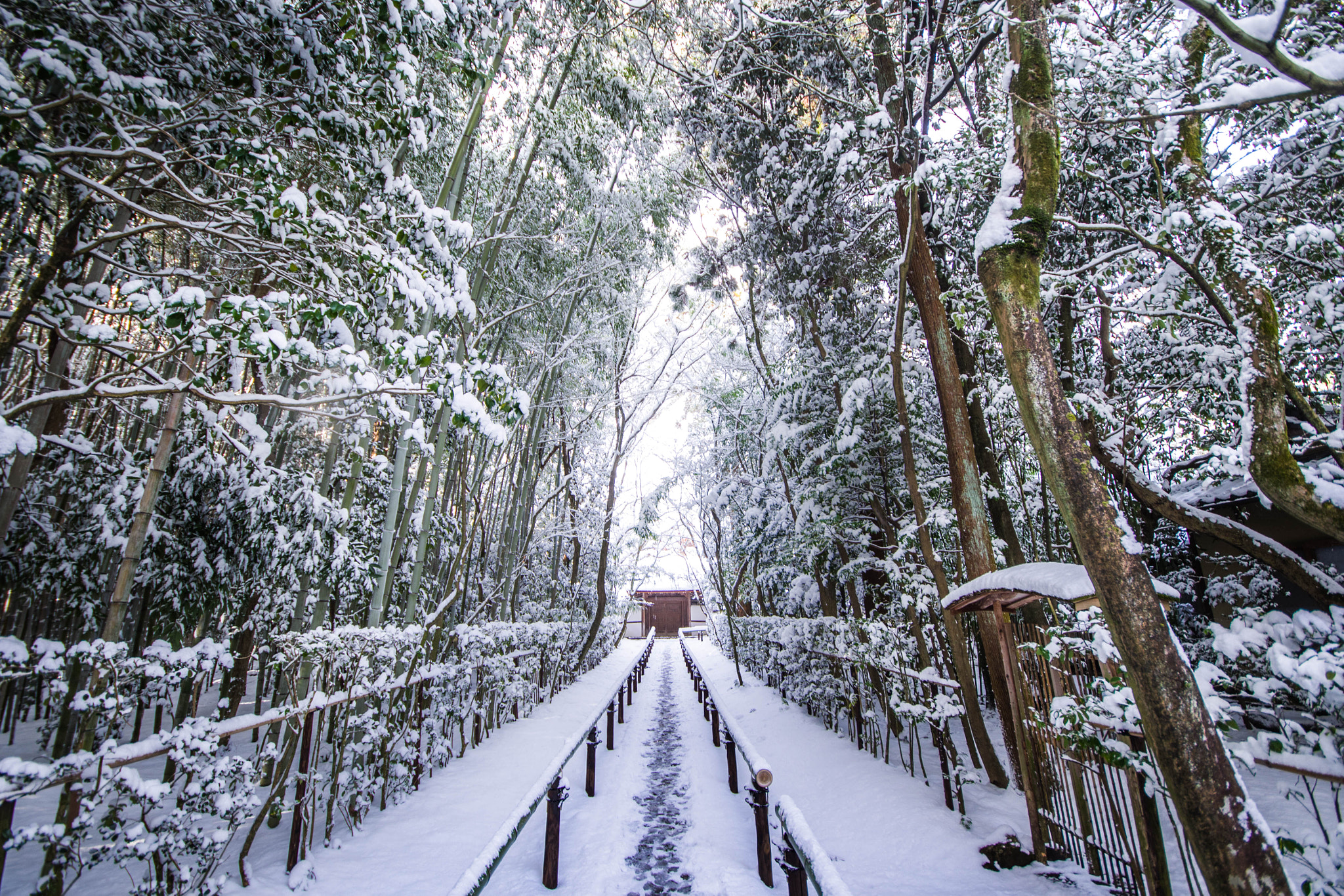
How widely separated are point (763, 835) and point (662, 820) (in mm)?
1238

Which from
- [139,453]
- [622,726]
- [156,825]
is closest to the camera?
[156,825]

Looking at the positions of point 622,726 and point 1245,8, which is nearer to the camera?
point 1245,8

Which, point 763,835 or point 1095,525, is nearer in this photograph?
point 1095,525

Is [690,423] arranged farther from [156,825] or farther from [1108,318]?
[156,825]

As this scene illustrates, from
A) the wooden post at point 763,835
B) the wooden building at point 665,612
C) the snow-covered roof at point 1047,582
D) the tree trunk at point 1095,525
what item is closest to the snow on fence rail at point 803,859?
the wooden post at point 763,835

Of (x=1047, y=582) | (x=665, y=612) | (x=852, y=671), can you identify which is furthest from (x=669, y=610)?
(x=1047, y=582)

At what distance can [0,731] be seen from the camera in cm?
594

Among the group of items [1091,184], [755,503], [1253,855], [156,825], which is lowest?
[156,825]

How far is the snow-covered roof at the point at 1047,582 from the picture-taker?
2.52 metres

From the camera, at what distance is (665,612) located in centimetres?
3394

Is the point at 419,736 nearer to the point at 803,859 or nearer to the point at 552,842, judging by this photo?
the point at 552,842

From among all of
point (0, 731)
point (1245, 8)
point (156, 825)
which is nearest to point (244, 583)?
point (156, 825)

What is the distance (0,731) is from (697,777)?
25.7 feet

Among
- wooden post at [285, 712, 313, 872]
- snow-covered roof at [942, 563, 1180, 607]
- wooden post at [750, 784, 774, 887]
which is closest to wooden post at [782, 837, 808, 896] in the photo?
wooden post at [750, 784, 774, 887]
